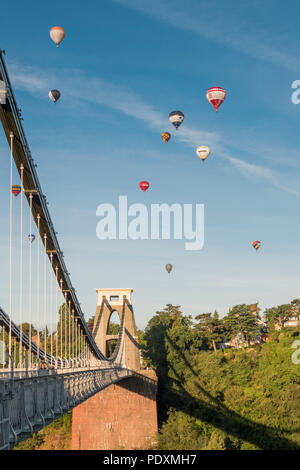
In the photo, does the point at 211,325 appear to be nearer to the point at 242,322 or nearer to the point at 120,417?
the point at 242,322

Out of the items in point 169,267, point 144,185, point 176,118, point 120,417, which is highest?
point 176,118

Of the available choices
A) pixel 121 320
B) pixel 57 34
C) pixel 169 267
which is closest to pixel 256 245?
pixel 169 267

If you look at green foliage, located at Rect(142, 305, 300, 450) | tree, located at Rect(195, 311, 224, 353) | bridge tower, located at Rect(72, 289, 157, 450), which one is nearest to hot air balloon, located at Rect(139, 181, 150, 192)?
bridge tower, located at Rect(72, 289, 157, 450)

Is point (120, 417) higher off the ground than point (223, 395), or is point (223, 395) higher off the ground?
point (223, 395)

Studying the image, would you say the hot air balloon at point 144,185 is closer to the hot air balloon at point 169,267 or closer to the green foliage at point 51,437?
the hot air balloon at point 169,267

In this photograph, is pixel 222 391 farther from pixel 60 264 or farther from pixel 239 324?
pixel 60 264

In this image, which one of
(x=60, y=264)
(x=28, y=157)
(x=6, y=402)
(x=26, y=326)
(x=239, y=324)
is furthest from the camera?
(x=26, y=326)
